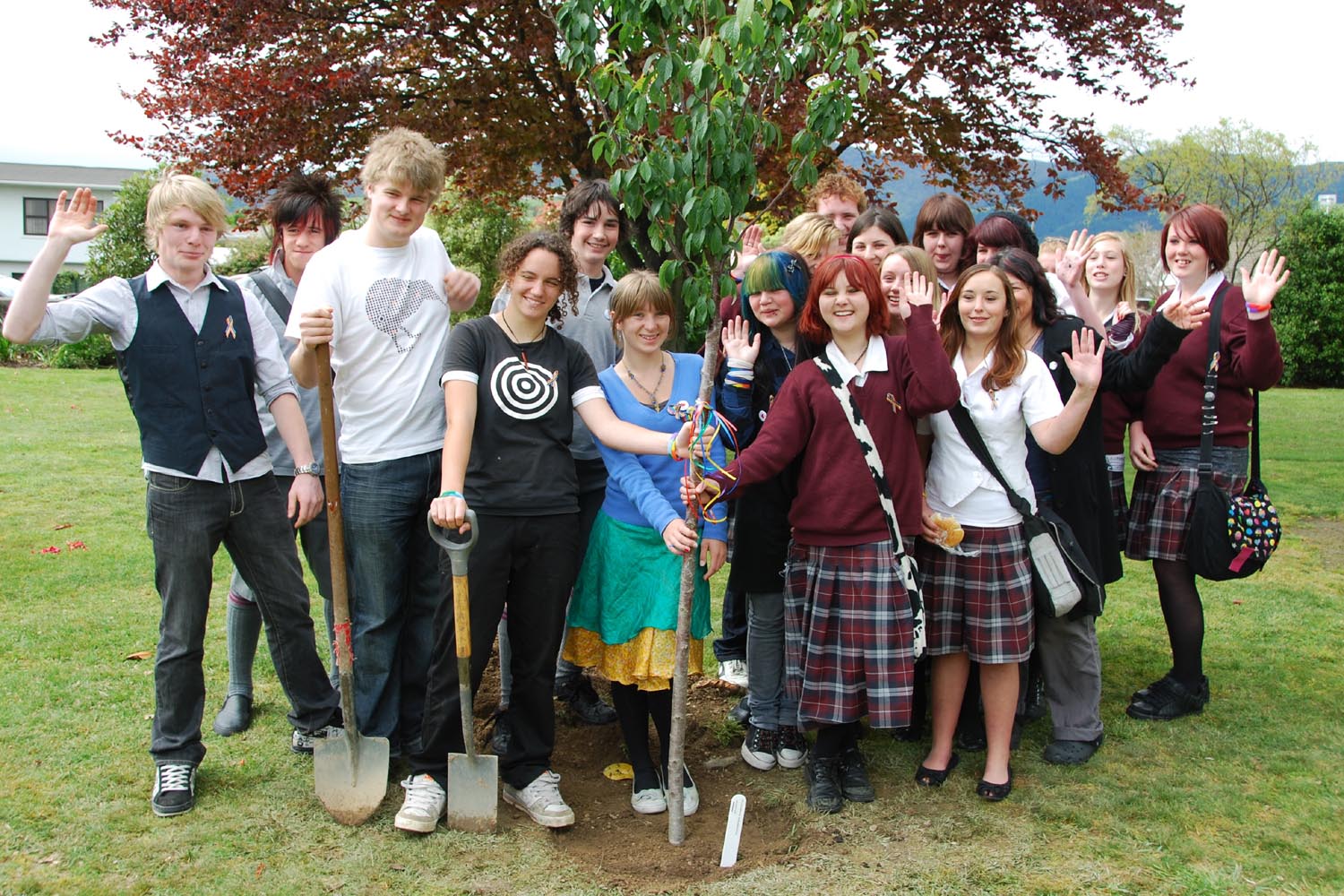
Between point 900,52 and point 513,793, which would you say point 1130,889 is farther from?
point 900,52

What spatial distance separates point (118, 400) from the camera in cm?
1464

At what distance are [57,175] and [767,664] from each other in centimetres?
5215

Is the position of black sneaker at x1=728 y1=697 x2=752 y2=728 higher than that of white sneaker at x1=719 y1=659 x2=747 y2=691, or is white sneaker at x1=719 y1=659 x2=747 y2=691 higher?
white sneaker at x1=719 y1=659 x2=747 y2=691

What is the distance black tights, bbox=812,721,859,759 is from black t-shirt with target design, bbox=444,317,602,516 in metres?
1.26

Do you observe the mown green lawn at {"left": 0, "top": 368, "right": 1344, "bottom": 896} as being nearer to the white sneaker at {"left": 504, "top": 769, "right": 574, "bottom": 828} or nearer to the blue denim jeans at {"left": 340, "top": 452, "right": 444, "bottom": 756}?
the white sneaker at {"left": 504, "top": 769, "right": 574, "bottom": 828}

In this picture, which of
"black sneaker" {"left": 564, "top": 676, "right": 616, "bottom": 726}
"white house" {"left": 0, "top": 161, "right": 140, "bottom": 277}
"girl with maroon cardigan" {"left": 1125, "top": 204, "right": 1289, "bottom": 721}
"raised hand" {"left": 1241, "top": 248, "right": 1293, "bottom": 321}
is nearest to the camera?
"raised hand" {"left": 1241, "top": 248, "right": 1293, "bottom": 321}

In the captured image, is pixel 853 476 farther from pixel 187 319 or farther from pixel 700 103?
pixel 187 319

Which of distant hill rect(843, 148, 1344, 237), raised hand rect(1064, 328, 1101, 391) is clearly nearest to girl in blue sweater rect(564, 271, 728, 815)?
raised hand rect(1064, 328, 1101, 391)

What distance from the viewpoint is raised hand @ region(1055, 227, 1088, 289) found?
4.36 metres

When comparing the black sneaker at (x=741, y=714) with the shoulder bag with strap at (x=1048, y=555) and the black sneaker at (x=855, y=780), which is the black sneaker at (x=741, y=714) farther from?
the shoulder bag with strap at (x=1048, y=555)

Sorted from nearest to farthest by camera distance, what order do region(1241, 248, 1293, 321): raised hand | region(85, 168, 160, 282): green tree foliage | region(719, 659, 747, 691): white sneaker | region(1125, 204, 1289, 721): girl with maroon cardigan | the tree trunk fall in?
the tree trunk, region(1241, 248, 1293, 321): raised hand, region(1125, 204, 1289, 721): girl with maroon cardigan, region(719, 659, 747, 691): white sneaker, region(85, 168, 160, 282): green tree foliage

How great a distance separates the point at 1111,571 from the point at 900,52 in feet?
22.8

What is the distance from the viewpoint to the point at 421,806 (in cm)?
343

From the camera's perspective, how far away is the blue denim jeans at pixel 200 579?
11.3 ft
